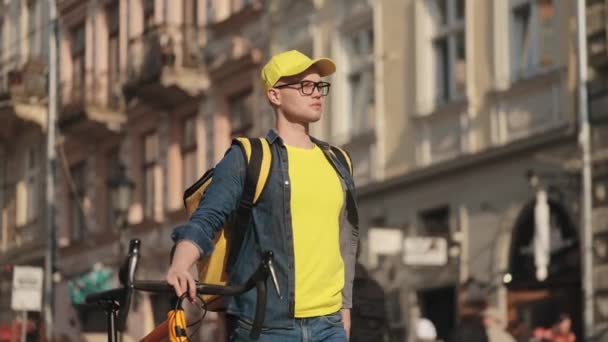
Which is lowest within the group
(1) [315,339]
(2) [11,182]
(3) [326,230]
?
(1) [315,339]

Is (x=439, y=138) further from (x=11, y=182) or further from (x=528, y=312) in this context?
(x=11, y=182)

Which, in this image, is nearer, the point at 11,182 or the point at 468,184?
the point at 468,184

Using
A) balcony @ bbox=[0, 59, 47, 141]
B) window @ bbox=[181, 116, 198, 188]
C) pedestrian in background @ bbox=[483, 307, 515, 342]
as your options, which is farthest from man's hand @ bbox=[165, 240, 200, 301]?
balcony @ bbox=[0, 59, 47, 141]

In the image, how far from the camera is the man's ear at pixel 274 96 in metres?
5.93

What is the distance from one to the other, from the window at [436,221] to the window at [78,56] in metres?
16.1

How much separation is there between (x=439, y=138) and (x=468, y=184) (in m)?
1.06

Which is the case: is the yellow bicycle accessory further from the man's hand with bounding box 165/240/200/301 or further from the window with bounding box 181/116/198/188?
the window with bounding box 181/116/198/188

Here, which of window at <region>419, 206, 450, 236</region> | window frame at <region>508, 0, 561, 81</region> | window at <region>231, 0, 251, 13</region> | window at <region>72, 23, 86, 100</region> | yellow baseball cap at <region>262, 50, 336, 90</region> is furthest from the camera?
window at <region>72, 23, 86, 100</region>

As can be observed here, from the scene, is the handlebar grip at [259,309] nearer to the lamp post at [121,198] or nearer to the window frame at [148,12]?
the lamp post at [121,198]

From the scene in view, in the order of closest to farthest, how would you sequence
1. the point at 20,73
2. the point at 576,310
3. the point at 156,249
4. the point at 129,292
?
the point at 129,292 < the point at 576,310 < the point at 156,249 < the point at 20,73

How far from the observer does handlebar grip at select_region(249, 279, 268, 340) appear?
17.4 feet

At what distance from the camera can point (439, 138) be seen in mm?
23984

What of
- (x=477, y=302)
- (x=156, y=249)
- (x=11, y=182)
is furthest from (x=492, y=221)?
(x=11, y=182)

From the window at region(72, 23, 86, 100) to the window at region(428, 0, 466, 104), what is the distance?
16025 millimetres
